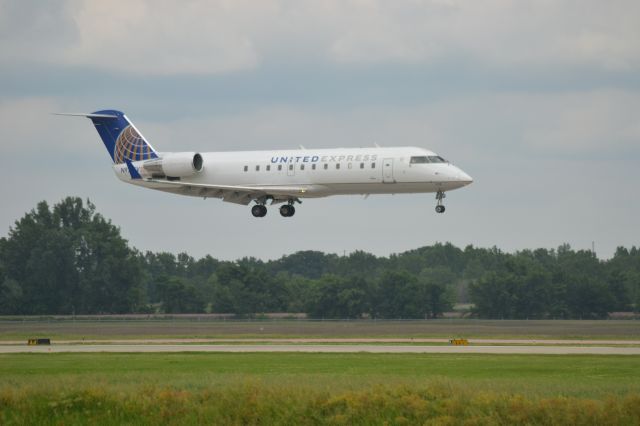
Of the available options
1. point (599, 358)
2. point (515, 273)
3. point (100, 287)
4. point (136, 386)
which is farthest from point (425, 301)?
point (136, 386)

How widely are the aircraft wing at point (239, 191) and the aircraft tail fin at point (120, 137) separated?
3.45 m

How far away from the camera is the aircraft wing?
60031 mm

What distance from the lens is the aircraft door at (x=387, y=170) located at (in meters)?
56.7

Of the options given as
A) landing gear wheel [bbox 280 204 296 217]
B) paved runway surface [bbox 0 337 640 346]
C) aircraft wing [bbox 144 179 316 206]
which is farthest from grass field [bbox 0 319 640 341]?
aircraft wing [bbox 144 179 316 206]

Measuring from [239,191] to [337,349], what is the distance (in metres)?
10.9

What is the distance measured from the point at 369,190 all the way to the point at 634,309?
5198cm

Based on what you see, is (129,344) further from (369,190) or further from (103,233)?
(103,233)

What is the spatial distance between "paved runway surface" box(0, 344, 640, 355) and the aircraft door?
7.77 m

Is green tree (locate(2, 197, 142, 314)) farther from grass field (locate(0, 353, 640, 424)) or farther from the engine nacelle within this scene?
grass field (locate(0, 353, 640, 424))

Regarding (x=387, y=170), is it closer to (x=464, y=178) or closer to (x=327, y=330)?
(x=464, y=178)

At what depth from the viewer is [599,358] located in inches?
1893

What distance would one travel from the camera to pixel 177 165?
208 ft

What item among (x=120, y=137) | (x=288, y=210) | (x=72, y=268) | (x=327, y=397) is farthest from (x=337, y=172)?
(x=72, y=268)

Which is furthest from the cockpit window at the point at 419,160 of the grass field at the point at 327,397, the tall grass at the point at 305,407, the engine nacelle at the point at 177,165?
the tall grass at the point at 305,407
